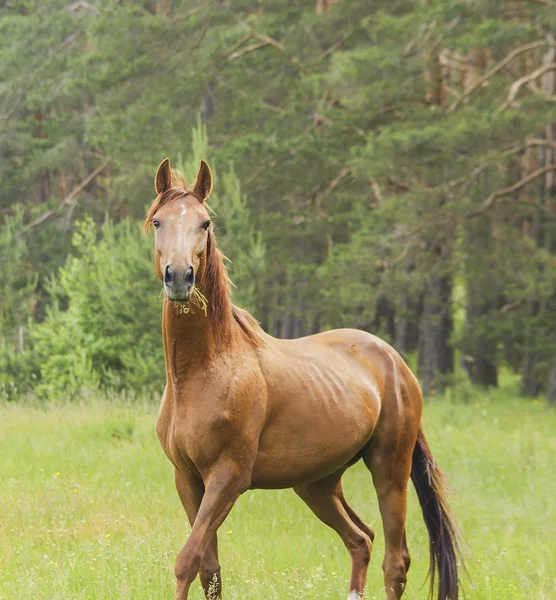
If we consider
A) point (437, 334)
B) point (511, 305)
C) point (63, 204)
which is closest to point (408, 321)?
point (511, 305)

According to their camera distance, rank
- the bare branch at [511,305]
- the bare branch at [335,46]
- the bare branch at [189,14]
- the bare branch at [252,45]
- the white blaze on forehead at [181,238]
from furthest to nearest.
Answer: the bare branch at [511,305] < the bare branch at [189,14] < the bare branch at [335,46] < the bare branch at [252,45] < the white blaze on forehead at [181,238]

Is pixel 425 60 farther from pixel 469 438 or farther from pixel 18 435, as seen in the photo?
pixel 18 435

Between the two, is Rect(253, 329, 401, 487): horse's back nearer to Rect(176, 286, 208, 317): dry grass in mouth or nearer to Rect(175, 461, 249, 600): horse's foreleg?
Rect(175, 461, 249, 600): horse's foreleg

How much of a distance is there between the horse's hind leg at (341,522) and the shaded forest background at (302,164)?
891 centimetres

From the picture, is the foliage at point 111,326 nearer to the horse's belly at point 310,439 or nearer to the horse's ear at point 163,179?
the horse's belly at point 310,439

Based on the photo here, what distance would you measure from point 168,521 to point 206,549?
2.33m

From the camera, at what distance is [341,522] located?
559 centimetres

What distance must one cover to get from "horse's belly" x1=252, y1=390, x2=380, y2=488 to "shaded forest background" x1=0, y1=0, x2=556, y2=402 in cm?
922

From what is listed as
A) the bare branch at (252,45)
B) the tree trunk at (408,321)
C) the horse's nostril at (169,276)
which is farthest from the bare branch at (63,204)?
the horse's nostril at (169,276)

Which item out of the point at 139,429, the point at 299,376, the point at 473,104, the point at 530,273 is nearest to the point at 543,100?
the point at 473,104

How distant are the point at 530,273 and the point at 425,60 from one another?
471cm

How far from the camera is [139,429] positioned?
1022 centimetres

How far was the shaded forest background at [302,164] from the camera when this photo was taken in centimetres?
1553

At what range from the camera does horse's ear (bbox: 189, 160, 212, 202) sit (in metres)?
4.71
